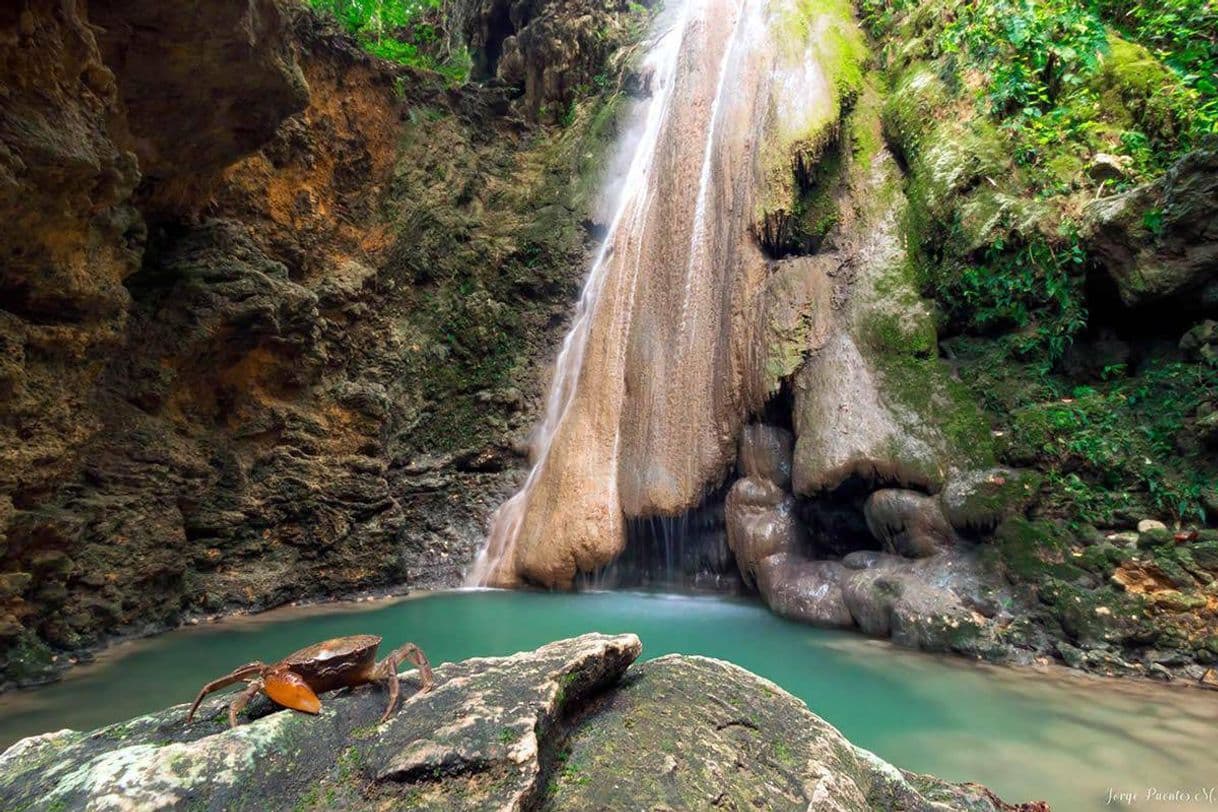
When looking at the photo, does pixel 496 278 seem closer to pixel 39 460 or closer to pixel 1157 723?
pixel 39 460

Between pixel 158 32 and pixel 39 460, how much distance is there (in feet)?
10.5

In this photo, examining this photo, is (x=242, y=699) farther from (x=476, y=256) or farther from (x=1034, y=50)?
(x=476, y=256)

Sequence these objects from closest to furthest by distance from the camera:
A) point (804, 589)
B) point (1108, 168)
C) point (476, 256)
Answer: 1. point (1108, 168)
2. point (804, 589)
3. point (476, 256)

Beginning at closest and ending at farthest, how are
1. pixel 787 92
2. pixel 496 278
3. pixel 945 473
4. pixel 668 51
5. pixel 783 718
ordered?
pixel 783 718 → pixel 945 473 → pixel 787 92 → pixel 496 278 → pixel 668 51

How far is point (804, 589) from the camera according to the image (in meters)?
5.84

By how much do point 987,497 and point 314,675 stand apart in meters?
5.16

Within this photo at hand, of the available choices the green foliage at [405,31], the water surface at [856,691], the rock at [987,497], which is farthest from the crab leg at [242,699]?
the green foliage at [405,31]

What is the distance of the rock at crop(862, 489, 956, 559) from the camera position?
5352 mm

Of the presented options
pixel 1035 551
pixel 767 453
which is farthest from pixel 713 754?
pixel 767 453

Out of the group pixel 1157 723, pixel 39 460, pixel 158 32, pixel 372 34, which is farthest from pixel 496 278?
pixel 1157 723

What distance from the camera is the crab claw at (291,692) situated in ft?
4.95

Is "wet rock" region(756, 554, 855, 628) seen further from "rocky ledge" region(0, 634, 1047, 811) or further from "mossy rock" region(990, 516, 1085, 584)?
"rocky ledge" region(0, 634, 1047, 811)

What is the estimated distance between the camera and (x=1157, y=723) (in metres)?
3.40

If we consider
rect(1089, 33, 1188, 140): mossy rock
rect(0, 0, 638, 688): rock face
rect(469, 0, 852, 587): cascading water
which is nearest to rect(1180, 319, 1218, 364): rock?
rect(1089, 33, 1188, 140): mossy rock
